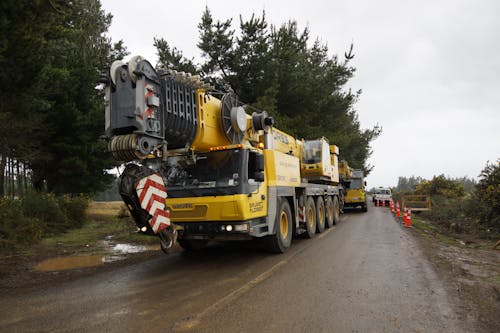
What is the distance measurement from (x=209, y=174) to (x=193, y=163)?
0.41m

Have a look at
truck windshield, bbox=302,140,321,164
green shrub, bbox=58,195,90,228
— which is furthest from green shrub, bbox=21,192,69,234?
truck windshield, bbox=302,140,321,164

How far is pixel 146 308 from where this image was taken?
4617 millimetres

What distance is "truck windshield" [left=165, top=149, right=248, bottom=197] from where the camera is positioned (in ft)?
22.5

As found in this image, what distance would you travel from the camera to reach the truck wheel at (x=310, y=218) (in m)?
10.6

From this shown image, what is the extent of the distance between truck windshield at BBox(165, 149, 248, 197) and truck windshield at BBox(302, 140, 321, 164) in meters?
6.65

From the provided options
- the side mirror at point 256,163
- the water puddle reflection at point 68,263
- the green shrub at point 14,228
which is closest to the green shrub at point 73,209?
the green shrub at point 14,228

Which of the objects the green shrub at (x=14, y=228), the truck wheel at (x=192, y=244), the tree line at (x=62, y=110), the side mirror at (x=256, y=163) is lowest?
the truck wheel at (x=192, y=244)

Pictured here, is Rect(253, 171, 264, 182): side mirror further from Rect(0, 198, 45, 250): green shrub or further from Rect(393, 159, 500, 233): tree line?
Rect(393, 159, 500, 233): tree line

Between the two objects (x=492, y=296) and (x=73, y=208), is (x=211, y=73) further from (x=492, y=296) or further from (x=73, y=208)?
(x=492, y=296)

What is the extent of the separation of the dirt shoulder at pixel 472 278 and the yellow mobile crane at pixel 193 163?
347 cm

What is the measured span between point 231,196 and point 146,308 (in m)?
2.64

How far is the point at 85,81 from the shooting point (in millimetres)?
15188

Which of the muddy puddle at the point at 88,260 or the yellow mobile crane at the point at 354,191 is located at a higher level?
the yellow mobile crane at the point at 354,191

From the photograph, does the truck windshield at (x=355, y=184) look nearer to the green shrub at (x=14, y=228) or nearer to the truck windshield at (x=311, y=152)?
the truck windshield at (x=311, y=152)
